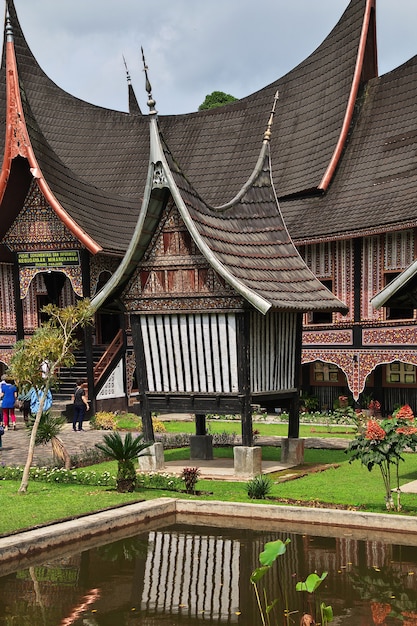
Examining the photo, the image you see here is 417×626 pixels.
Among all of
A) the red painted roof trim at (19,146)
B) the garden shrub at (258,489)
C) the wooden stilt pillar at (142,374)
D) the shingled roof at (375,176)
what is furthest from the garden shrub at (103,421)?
the garden shrub at (258,489)

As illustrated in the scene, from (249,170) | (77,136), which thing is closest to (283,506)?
(249,170)

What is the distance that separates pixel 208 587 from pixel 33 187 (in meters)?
19.4

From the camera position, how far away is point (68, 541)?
1193cm

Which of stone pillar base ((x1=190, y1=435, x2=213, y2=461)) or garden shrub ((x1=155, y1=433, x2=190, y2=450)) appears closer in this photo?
stone pillar base ((x1=190, y1=435, x2=213, y2=461))

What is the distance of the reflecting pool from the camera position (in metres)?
9.22

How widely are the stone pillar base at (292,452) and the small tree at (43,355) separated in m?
4.76

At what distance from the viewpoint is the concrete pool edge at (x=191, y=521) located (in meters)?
11.5

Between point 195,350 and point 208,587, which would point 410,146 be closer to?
point 195,350

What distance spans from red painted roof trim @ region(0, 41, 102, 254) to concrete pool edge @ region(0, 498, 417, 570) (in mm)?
13990

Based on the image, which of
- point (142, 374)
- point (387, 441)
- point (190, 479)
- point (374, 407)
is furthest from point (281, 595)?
point (374, 407)

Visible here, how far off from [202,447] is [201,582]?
8024mm

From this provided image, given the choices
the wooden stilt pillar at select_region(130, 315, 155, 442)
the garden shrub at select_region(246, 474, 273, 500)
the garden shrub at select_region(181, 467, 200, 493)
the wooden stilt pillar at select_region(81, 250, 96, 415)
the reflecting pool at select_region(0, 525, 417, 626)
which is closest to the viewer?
the reflecting pool at select_region(0, 525, 417, 626)

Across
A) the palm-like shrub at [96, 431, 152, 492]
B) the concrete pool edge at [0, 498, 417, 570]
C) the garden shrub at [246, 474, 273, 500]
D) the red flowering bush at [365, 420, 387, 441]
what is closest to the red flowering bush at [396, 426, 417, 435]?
the red flowering bush at [365, 420, 387, 441]

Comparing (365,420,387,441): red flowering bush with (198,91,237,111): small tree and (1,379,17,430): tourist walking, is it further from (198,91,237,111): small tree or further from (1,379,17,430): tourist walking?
(198,91,237,111): small tree
